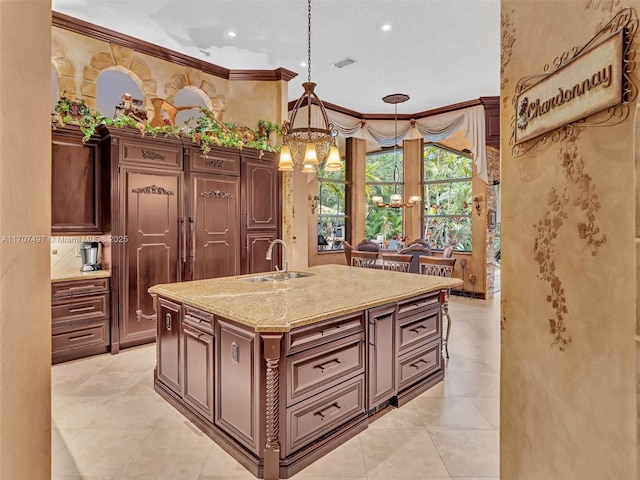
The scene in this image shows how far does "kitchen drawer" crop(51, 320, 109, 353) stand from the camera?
3.51m

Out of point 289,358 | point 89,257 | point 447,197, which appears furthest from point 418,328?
point 447,197

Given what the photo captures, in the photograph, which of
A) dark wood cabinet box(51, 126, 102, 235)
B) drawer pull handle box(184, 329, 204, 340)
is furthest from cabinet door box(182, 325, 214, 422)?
dark wood cabinet box(51, 126, 102, 235)

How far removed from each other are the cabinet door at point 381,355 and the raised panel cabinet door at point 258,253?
2575 mm

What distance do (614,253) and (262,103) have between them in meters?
5.15

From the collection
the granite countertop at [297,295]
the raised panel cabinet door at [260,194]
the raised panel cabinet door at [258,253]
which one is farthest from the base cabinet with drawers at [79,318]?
the raised panel cabinet door at [260,194]

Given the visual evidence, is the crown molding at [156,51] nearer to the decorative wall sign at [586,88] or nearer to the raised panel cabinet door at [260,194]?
the raised panel cabinet door at [260,194]

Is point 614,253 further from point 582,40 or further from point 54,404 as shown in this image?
point 54,404

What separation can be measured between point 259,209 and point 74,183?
6.73 feet

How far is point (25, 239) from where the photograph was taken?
88 cm

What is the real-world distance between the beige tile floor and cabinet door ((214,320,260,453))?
19cm

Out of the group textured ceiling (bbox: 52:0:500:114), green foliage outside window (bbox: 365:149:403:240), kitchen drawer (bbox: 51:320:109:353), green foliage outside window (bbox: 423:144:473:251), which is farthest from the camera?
green foliage outside window (bbox: 365:149:403:240)

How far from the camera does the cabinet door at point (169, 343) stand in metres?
2.58

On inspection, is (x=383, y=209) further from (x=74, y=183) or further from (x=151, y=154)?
(x=74, y=183)

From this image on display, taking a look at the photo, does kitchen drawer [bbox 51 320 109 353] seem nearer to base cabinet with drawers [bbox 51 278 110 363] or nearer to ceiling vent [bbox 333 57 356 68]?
base cabinet with drawers [bbox 51 278 110 363]
